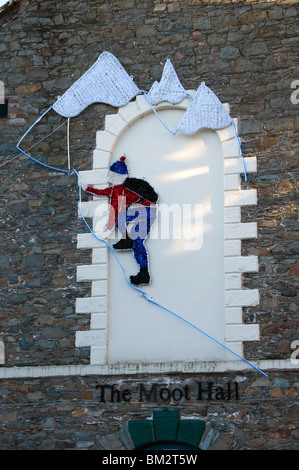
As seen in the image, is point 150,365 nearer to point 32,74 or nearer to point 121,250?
point 121,250

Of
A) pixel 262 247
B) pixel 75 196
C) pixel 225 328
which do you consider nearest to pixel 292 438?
pixel 225 328

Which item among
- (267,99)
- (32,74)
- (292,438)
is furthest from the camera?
(32,74)

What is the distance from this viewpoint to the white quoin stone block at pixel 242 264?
1091 centimetres

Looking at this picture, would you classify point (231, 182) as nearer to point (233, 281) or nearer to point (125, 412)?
point (233, 281)

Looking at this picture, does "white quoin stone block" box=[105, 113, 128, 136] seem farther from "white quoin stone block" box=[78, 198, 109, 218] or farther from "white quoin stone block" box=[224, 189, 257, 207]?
"white quoin stone block" box=[224, 189, 257, 207]

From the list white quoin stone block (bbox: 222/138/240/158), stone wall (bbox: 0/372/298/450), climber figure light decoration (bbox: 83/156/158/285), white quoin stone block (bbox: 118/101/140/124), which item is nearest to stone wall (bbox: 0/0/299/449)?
stone wall (bbox: 0/372/298/450)

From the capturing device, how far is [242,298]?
35.6 ft

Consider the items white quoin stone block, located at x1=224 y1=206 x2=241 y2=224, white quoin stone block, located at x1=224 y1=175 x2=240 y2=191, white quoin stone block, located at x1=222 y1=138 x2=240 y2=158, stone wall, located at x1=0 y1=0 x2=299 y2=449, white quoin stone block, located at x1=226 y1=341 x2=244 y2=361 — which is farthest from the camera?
white quoin stone block, located at x1=222 y1=138 x2=240 y2=158

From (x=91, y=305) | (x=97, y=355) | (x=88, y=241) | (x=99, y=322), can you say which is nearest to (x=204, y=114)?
(x=88, y=241)

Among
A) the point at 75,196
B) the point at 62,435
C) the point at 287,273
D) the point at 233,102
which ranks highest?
the point at 233,102

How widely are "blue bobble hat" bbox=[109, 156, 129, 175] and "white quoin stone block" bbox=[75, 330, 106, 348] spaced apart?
6.47 ft

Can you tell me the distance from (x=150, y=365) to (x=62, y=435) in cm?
129

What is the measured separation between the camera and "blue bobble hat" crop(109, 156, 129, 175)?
11656mm

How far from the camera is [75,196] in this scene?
11703 mm
